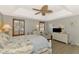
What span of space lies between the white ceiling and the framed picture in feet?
0.33

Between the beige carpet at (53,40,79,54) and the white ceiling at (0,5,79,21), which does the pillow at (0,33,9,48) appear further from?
the beige carpet at (53,40,79,54)

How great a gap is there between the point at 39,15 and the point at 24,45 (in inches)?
21.5

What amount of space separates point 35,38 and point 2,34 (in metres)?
0.53

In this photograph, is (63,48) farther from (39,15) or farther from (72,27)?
(39,15)

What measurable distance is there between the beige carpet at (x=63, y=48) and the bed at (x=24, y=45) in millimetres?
104

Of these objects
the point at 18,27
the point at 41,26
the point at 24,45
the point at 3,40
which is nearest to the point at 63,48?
the point at 41,26

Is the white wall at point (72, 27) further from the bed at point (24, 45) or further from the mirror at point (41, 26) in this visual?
the bed at point (24, 45)

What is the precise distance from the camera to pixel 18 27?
1.75 metres

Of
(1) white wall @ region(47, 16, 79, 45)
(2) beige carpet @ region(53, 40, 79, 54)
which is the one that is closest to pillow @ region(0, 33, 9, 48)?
(2) beige carpet @ region(53, 40, 79, 54)

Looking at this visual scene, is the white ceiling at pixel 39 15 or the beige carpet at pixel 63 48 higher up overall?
the white ceiling at pixel 39 15

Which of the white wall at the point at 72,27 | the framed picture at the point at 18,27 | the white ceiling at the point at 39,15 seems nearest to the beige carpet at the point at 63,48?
the white wall at the point at 72,27

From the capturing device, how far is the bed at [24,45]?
5.43 feet
